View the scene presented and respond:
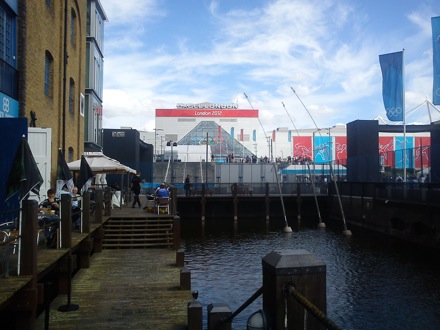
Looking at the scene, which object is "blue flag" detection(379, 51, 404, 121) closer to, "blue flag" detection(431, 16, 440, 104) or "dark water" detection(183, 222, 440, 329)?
"blue flag" detection(431, 16, 440, 104)

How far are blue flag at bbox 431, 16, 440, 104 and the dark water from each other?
27.9 ft

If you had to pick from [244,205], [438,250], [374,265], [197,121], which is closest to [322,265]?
[374,265]

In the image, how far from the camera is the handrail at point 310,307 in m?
3.45

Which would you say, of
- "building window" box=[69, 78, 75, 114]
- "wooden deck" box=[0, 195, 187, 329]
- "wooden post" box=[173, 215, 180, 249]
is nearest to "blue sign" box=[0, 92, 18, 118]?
"wooden deck" box=[0, 195, 187, 329]

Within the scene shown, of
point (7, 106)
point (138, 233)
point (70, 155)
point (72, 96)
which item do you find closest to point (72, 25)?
point (72, 96)

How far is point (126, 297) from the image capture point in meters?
9.95

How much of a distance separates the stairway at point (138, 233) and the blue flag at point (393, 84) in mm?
18036

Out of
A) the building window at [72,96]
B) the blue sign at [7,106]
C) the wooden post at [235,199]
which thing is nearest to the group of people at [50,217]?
the blue sign at [7,106]

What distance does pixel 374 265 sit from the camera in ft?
58.9

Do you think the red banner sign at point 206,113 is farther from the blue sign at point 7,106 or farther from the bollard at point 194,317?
the bollard at point 194,317

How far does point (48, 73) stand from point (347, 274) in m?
13.3

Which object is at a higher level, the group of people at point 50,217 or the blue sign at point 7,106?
the blue sign at point 7,106

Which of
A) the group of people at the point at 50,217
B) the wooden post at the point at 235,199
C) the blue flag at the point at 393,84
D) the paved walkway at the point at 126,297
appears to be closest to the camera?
the paved walkway at the point at 126,297

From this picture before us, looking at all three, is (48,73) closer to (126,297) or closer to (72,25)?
(72,25)
